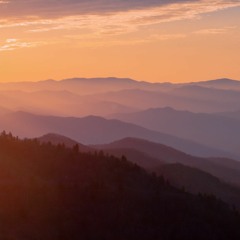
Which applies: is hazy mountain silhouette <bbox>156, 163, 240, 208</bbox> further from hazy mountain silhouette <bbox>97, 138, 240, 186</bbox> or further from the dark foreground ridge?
hazy mountain silhouette <bbox>97, 138, 240, 186</bbox>

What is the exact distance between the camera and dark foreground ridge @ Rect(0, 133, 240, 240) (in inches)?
1143

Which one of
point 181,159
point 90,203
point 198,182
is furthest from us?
point 181,159

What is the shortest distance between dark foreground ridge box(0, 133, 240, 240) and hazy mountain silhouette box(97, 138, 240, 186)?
37.7 m

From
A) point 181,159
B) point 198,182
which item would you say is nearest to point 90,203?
point 198,182

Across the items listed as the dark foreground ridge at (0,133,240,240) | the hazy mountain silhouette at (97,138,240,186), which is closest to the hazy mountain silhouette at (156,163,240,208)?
the dark foreground ridge at (0,133,240,240)

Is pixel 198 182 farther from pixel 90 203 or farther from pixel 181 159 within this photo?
Result: pixel 181 159

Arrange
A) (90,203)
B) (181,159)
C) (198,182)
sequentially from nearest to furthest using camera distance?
(90,203) < (198,182) < (181,159)

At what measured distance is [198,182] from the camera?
57.1 metres

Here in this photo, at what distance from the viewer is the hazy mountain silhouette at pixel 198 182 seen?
2127 inches

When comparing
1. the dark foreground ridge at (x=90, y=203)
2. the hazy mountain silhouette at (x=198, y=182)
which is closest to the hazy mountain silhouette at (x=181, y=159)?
the hazy mountain silhouette at (x=198, y=182)

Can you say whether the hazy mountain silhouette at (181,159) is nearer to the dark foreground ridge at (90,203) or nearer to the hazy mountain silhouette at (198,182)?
the hazy mountain silhouette at (198,182)

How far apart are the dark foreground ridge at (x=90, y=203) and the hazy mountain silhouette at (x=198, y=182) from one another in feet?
46.1

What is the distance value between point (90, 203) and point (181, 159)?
56.7 meters

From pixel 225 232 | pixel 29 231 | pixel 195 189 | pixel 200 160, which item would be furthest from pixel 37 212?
pixel 200 160
